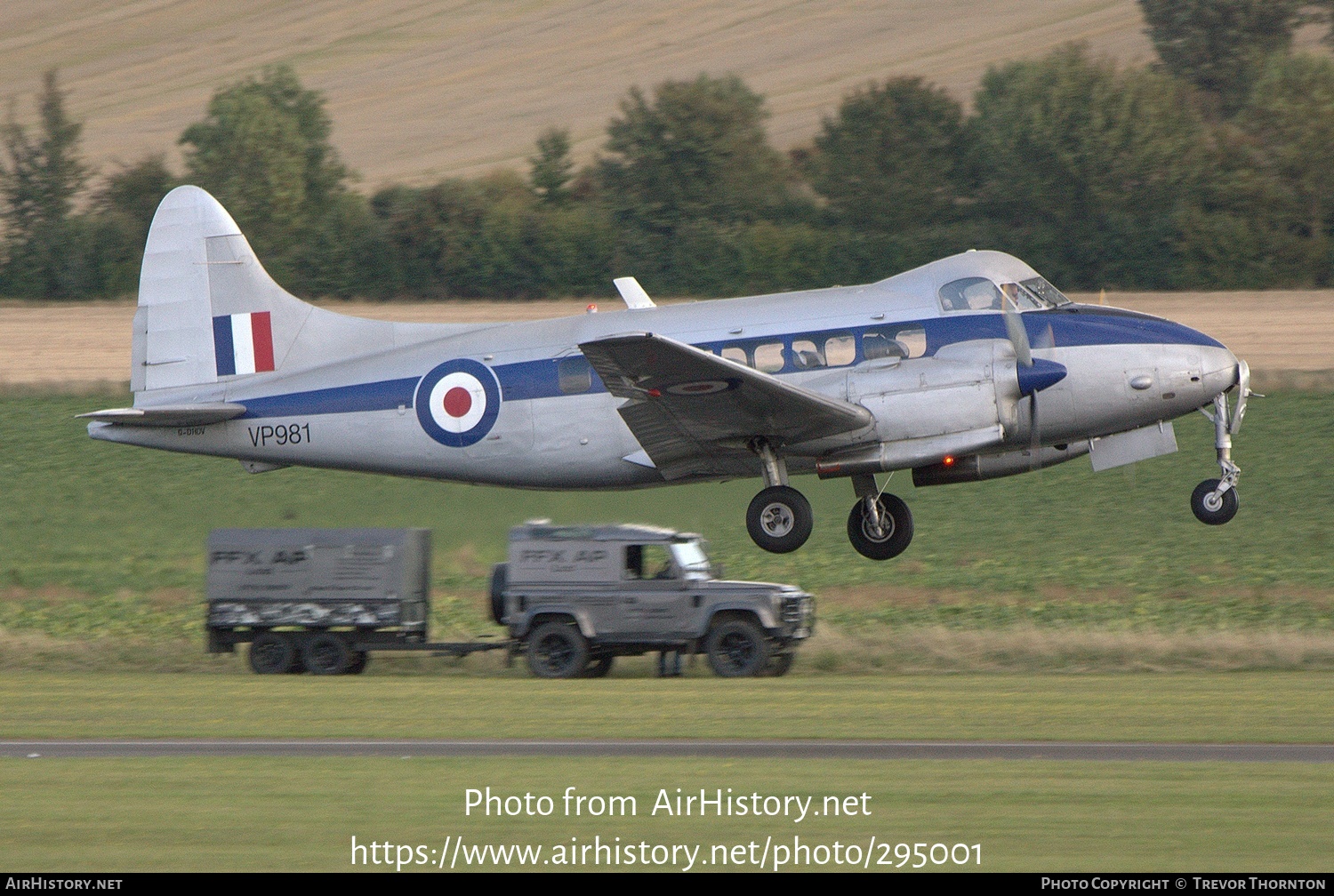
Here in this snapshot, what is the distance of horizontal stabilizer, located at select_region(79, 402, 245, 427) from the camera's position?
71.5 feet

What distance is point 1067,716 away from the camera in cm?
2045

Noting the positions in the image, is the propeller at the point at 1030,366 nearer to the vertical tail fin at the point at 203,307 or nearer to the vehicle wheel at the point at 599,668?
the vehicle wheel at the point at 599,668

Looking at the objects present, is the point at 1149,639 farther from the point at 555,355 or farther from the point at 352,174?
the point at 352,174

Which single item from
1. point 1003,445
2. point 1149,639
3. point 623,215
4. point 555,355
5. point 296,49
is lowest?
point 1149,639

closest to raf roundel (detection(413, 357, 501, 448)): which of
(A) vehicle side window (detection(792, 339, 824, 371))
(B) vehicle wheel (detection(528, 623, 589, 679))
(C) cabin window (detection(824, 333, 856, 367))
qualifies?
(A) vehicle side window (detection(792, 339, 824, 371))

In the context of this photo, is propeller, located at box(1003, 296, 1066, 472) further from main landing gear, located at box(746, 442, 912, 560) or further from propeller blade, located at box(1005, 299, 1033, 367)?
main landing gear, located at box(746, 442, 912, 560)

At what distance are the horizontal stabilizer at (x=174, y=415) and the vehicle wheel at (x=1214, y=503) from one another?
41.2 ft

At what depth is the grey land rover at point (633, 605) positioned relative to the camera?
25281 mm

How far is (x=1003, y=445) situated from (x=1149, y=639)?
1041cm

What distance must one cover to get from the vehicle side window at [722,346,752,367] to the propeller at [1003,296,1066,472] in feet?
10.4

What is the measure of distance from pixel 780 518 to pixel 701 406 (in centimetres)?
177

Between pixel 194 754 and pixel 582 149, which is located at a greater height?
pixel 582 149

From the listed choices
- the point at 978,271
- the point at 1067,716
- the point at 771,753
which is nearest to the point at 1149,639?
the point at 1067,716

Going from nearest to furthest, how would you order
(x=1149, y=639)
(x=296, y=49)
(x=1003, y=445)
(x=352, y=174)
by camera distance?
(x=1003, y=445) → (x=1149, y=639) → (x=352, y=174) → (x=296, y=49)
